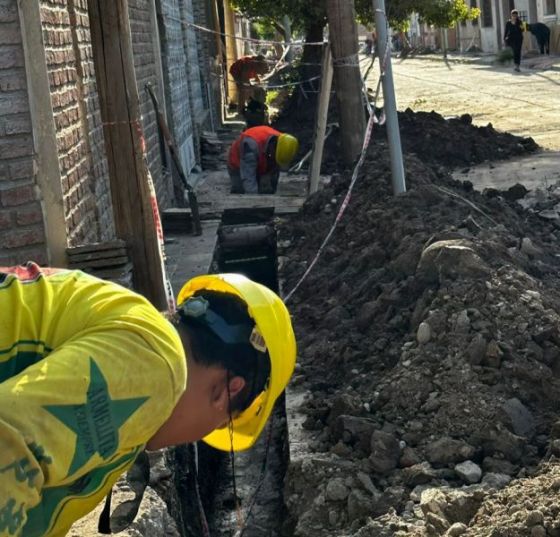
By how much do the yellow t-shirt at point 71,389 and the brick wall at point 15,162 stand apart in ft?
10.6

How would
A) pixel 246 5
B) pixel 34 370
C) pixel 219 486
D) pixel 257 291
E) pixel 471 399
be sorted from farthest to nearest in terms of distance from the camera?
pixel 246 5, pixel 219 486, pixel 471 399, pixel 257 291, pixel 34 370

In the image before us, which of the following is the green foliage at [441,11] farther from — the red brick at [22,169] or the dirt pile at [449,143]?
the red brick at [22,169]

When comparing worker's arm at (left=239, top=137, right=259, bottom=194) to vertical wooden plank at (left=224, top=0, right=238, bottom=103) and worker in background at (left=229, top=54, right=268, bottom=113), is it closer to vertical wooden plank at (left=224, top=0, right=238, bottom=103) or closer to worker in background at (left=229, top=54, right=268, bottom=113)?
worker in background at (left=229, top=54, right=268, bottom=113)

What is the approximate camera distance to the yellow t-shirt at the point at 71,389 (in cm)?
157

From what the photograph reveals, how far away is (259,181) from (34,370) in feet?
37.3

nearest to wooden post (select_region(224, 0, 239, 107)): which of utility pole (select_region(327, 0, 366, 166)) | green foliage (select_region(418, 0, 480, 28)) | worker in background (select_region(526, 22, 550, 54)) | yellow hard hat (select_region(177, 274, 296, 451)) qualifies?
green foliage (select_region(418, 0, 480, 28))

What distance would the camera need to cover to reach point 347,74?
11.1 meters

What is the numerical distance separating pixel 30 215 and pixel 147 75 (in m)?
5.61

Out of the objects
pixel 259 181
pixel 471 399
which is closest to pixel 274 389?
pixel 471 399

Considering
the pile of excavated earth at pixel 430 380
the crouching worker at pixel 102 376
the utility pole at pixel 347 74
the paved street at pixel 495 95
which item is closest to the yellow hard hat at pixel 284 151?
the utility pole at pixel 347 74

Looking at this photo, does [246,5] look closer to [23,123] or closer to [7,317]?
[23,123]

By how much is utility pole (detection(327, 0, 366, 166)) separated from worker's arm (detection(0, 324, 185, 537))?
30.6 feet

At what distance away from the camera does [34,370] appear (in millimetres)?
1623

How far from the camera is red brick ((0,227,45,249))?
507 centimetres
